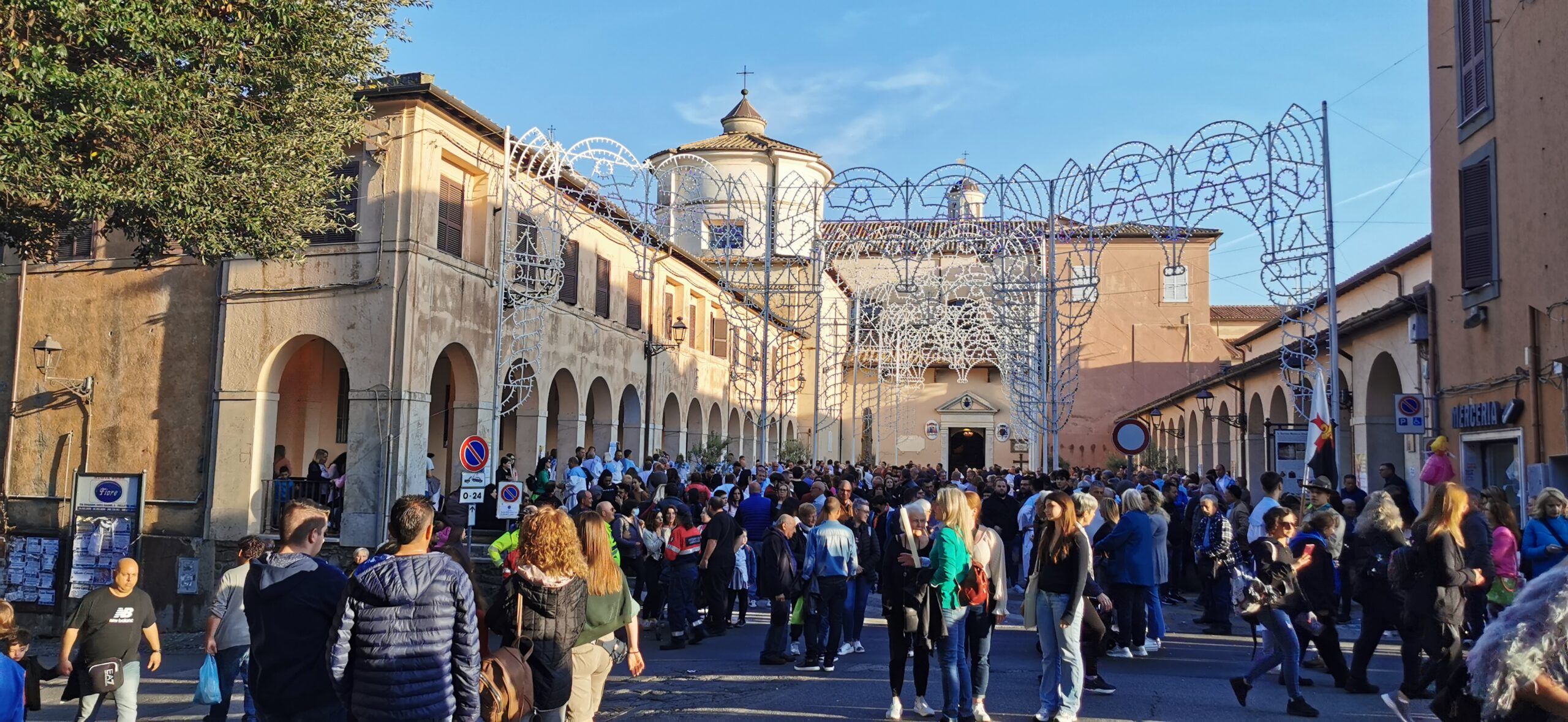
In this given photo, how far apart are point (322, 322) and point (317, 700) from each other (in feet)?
48.8

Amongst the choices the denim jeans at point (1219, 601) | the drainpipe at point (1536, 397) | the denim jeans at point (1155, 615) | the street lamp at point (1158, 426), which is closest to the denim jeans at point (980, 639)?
the denim jeans at point (1155, 615)

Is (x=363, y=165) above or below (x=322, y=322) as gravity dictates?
above

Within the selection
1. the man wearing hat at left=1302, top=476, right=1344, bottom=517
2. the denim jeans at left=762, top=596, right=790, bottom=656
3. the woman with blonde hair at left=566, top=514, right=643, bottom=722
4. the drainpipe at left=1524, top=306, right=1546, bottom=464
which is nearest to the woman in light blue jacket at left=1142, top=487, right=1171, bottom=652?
the man wearing hat at left=1302, top=476, right=1344, bottom=517

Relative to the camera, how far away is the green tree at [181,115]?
10.4 meters

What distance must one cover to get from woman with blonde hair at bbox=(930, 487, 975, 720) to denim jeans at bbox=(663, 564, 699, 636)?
5.12 metres

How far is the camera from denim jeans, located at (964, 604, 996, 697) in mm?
7891

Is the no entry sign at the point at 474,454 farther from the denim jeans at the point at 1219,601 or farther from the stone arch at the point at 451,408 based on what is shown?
the denim jeans at the point at 1219,601

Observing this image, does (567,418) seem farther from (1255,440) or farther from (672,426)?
(1255,440)

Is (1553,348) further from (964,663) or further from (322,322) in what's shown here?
(322,322)

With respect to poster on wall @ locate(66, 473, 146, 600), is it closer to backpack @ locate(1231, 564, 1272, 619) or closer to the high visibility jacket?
the high visibility jacket

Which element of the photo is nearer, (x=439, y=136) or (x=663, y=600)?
(x=663, y=600)

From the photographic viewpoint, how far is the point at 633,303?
2861 centimetres

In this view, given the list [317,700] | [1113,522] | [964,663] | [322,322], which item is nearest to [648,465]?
[322,322]

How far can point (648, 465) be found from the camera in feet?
84.4
